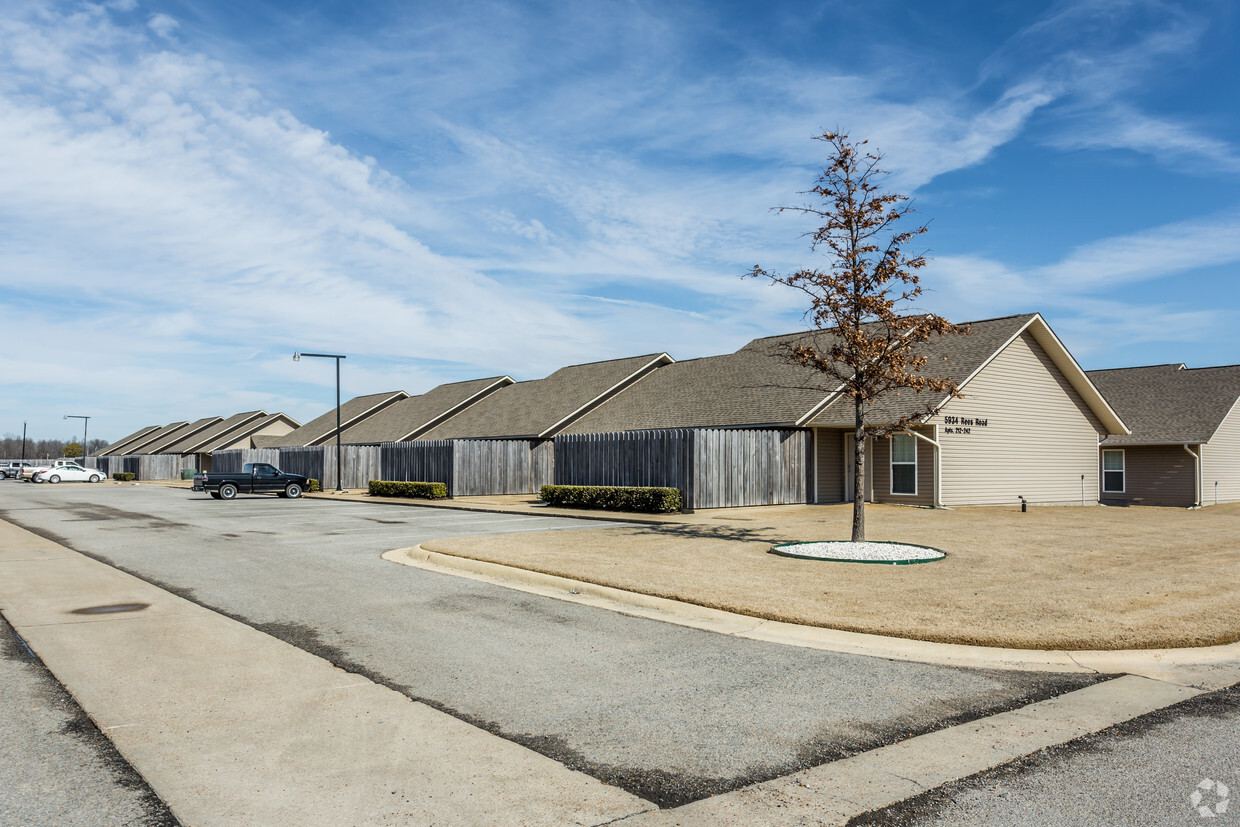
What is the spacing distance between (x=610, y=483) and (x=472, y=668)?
21471 millimetres

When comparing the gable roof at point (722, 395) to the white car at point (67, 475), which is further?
the white car at point (67, 475)

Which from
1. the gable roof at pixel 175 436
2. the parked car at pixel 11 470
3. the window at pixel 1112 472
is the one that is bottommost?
the parked car at pixel 11 470

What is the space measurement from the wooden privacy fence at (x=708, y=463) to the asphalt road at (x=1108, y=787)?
2019 centimetres

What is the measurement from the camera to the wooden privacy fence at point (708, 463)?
2595 centimetres

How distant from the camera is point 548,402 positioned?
4328 centimetres

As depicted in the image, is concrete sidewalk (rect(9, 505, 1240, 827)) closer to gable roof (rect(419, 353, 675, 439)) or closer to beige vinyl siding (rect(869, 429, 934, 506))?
beige vinyl siding (rect(869, 429, 934, 506))

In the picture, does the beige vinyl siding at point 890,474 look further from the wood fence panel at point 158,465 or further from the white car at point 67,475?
the wood fence panel at point 158,465

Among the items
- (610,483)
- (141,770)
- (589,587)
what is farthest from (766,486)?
(141,770)

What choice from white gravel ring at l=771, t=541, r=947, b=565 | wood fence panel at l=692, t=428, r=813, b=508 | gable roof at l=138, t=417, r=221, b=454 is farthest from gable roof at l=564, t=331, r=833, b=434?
gable roof at l=138, t=417, r=221, b=454

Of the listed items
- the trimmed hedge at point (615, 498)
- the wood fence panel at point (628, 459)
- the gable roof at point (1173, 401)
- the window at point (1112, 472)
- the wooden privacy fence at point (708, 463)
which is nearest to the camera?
the trimmed hedge at point (615, 498)

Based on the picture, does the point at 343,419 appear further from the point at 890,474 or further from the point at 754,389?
the point at 890,474

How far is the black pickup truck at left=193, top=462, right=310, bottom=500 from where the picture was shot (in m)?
36.8

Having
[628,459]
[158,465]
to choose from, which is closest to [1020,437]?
[628,459]

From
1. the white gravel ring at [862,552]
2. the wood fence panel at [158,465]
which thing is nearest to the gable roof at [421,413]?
the wood fence panel at [158,465]
